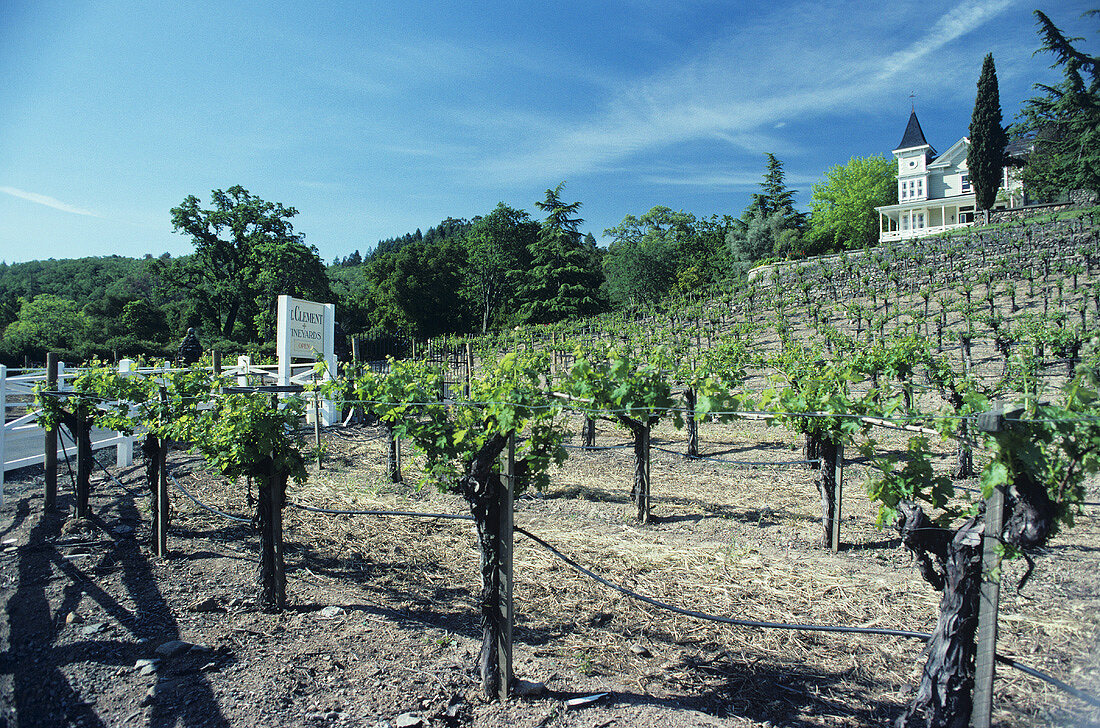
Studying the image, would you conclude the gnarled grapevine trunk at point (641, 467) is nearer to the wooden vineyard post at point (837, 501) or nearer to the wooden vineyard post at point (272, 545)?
the wooden vineyard post at point (837, 501)

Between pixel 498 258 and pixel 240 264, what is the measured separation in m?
17.7

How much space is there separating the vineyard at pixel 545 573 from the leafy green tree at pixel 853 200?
42.6 metres

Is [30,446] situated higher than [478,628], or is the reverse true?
[30,446]

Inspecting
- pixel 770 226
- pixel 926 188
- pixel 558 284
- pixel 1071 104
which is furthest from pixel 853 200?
pixel 1071 104

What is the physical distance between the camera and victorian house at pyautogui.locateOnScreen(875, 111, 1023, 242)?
40656mm

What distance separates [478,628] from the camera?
4.05 metres

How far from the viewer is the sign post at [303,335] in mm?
11719

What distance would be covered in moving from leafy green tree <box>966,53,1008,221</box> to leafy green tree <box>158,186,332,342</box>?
35959 mm

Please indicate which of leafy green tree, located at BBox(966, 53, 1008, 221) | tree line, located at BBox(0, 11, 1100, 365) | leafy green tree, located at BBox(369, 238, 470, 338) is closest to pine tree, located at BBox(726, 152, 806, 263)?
tree line, located at BBox(0, 11, 1100, 365)

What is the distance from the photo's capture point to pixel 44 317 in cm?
4462

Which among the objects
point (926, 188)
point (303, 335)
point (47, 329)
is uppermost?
point (926, 188)

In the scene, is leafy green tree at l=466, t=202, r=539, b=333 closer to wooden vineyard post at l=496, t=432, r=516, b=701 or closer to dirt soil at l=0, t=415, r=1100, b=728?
dirt soil at l=0, t=415, r=1100, b=728

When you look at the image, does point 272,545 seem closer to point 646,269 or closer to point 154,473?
point 154,473

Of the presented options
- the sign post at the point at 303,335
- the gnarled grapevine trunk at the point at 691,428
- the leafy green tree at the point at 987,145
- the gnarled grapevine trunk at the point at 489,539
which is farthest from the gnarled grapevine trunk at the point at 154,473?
the leafy green tree at the point at 987,145
